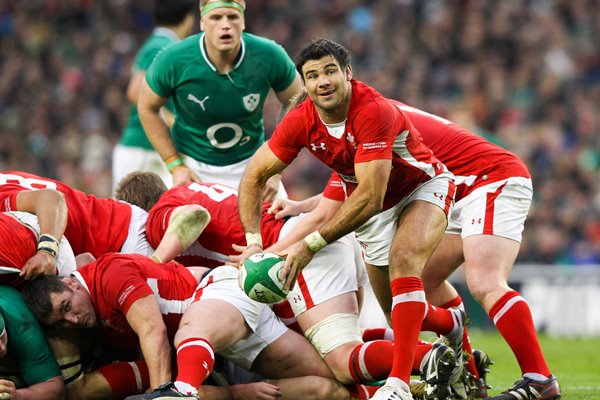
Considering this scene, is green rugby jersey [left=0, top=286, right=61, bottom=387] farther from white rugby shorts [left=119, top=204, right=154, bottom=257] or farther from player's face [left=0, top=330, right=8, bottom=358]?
white rugby shorts [left=119, top=204, right=154, bottom=257]

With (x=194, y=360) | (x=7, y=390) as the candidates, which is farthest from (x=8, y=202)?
(x=194, y=360)

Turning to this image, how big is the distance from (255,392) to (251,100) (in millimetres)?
2579

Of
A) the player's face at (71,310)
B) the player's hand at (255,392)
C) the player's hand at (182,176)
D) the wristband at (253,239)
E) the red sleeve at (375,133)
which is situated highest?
the red sleeve at (375,133)

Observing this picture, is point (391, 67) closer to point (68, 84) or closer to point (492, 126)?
point (492, 126)

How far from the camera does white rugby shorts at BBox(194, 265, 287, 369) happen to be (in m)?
5.96

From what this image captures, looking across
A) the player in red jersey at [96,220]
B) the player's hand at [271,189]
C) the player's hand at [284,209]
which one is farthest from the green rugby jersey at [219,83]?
the player's hand at [284,209]

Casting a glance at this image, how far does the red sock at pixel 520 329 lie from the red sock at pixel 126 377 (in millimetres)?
2019

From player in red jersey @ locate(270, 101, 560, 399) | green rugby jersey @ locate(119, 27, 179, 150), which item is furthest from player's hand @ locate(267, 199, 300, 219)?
green rugby jersey @ locate(119, 27, 179, 150)

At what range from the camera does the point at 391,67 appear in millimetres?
17016

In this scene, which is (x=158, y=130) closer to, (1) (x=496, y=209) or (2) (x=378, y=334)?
(2) (x=378, y=334)

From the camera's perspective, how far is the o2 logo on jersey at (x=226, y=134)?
7.96m

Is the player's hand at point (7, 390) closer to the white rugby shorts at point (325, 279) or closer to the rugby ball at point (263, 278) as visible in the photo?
the rugby ball at point (263, 278)

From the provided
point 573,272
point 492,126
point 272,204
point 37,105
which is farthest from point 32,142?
point 272,204

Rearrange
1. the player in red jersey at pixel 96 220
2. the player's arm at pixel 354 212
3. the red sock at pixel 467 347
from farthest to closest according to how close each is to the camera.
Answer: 1. the player in red jersey at pixel 96 220
2. the red sock at pixel 467 347
3. the player's arm at pixel 354 212
